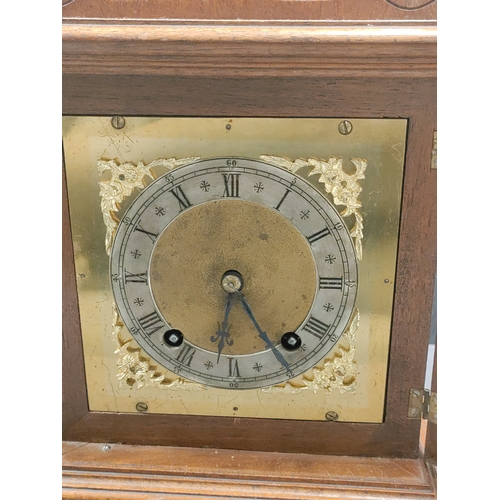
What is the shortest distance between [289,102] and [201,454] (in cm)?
74

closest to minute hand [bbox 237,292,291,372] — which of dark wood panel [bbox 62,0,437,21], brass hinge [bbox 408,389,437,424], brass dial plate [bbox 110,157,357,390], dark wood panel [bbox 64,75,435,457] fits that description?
brass dial plate [bbox 110,157,357,390]

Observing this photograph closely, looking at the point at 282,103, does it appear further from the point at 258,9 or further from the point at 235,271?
the point at 235,271

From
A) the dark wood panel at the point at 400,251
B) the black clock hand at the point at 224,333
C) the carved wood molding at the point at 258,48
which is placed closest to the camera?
the carved wood molding at the point at 258,48

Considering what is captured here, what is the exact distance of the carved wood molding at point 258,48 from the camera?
0.81 m

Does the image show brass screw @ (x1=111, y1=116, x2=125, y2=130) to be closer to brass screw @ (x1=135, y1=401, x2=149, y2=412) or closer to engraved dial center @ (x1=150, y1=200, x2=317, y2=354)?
engraved dial center @ (x1=150, y1=200, x2=317, y2=354)

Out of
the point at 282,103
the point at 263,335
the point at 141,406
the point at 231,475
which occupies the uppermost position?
the point at 282,103

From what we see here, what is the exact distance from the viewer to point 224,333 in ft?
3.39

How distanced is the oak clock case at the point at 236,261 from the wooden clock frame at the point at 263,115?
3 cm

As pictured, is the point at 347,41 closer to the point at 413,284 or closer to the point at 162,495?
the point at 413,284

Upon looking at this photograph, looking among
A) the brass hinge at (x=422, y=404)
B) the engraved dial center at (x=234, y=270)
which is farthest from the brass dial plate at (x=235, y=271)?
the brass hinge at (x=422, y=404)

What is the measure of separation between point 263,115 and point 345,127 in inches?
5.9

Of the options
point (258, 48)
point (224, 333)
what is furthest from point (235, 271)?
point (258, 48)

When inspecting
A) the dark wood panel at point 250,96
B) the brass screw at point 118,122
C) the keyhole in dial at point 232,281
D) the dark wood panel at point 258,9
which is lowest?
the keyhole in dial at point 232,281

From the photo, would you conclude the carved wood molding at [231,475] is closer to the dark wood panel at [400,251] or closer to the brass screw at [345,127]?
the dark wood panel at [400,251]
